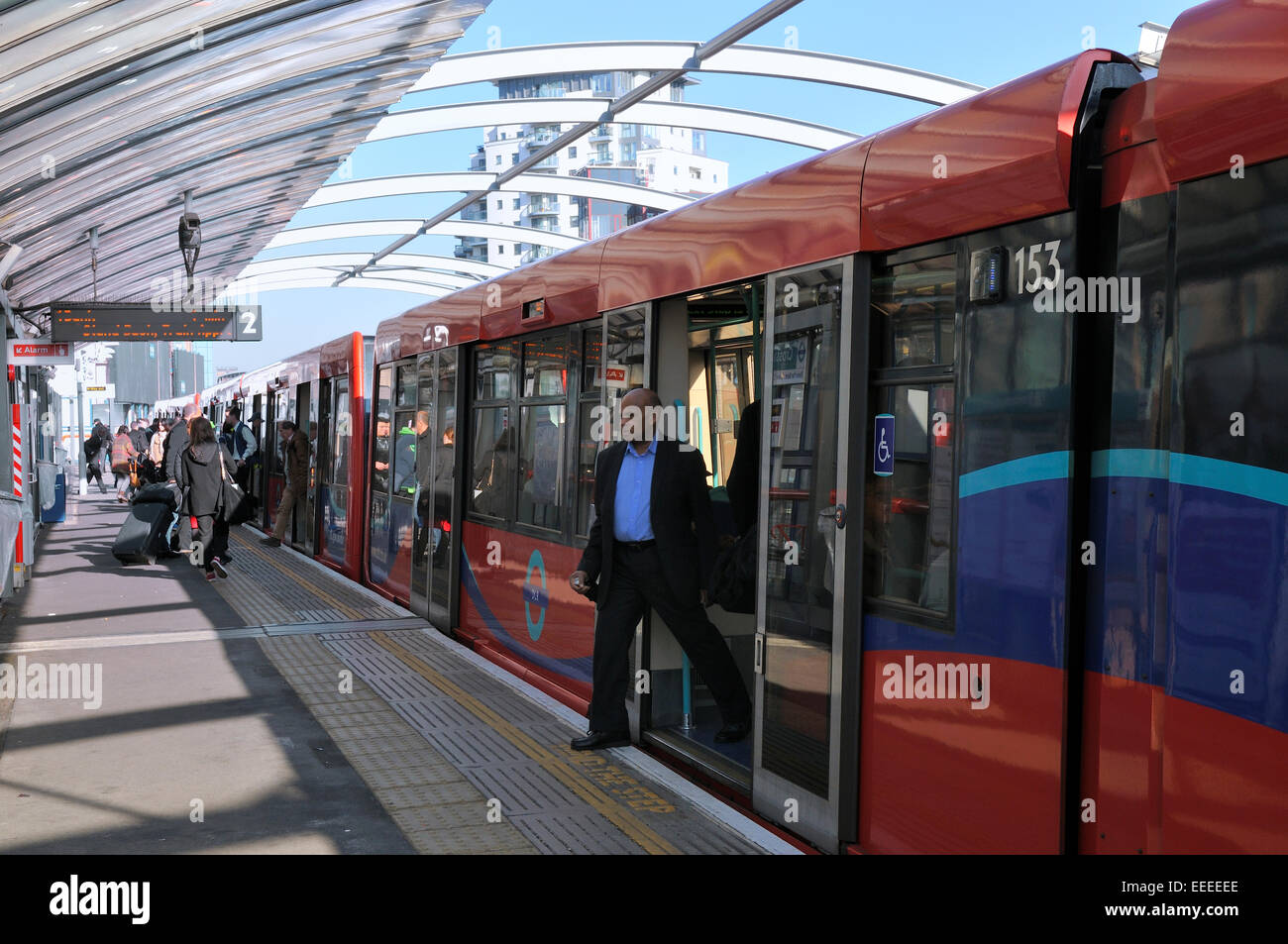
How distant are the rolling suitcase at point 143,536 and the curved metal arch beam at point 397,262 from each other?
7.70 meters

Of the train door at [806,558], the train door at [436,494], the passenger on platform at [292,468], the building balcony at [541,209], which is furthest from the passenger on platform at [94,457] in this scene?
the building balcony at [541,209]

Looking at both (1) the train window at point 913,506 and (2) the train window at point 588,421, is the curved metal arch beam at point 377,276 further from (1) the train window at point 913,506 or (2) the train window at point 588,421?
(1) the train window at point 913,506

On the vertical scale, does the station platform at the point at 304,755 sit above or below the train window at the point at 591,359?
below

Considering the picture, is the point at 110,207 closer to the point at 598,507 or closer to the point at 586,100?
the point at 586,100

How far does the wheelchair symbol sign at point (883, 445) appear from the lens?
170 inches

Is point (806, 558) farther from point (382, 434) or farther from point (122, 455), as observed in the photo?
point (122, 455)

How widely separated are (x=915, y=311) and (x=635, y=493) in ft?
7.70

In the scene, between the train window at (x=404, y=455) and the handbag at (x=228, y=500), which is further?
the handbag at (x=228, y=500)

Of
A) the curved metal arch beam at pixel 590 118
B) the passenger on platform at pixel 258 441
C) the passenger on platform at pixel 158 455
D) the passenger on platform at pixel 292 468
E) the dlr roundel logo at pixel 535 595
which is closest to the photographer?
the dlr roundel logo at pixel 535 595

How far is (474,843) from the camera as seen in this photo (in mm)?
4883

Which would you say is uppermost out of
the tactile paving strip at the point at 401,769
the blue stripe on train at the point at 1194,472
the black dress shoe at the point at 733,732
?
the blue stripe on train at the point at 1194,472

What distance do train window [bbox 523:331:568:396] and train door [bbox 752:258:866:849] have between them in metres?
2.72

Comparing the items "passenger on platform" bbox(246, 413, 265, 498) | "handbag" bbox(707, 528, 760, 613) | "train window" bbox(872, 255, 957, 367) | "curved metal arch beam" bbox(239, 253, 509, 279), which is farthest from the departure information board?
"train window" bbox(872, 255, 957, 367)

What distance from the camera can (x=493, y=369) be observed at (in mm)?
9180
